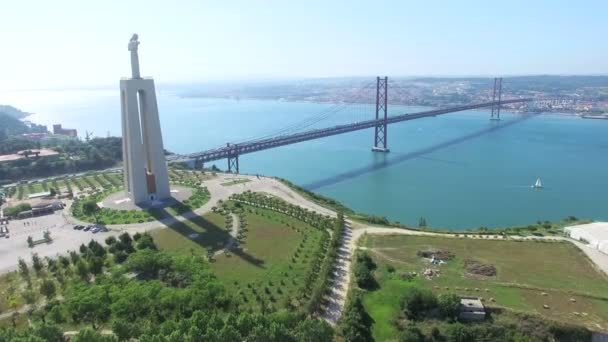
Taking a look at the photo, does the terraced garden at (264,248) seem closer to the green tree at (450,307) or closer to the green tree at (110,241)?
the green tree at (110,241)

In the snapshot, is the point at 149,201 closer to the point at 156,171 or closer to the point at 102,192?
the point at 156,171

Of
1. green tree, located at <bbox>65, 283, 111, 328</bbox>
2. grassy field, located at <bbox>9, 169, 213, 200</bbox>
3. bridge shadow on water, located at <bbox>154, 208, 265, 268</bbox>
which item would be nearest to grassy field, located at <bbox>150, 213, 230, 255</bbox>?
bridge shadow on water, located at <bbox>154, 208, 265, 268</bbox>

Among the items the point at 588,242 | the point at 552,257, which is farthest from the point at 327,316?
the point at 588,242

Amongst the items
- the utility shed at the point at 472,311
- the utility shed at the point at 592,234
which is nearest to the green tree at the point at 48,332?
the utility shed at the point at 472,311

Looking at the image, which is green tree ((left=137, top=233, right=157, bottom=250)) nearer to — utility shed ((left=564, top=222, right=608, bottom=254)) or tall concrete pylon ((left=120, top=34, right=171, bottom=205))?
tall concrete pylon ((left=120, top=34, right=171, bottom=205))

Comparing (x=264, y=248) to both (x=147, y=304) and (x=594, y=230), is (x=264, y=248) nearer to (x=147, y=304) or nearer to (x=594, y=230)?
(x=147, y=304)

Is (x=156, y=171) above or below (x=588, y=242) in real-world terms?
above
